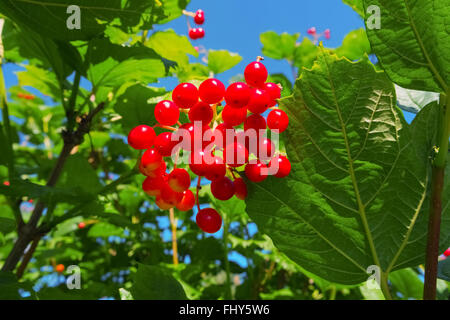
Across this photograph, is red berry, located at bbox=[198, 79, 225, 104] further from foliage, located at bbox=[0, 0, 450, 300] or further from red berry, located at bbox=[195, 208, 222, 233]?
red berry, located at bbox=[195, 208, 222, 233]

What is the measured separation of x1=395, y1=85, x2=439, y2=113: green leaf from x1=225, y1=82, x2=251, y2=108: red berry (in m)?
0.59

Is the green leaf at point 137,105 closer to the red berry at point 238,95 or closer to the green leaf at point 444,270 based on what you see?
the red berry at point 238,95

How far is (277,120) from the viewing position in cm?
95

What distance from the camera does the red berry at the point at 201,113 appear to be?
3.22 feet

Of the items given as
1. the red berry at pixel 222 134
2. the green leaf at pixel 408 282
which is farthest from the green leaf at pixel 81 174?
the green leaf at pixel 408 282

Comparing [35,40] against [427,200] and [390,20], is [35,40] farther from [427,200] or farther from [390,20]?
[427,200]

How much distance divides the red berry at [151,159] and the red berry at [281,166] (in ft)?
0.97

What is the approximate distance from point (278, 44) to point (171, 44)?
1404 millimetres

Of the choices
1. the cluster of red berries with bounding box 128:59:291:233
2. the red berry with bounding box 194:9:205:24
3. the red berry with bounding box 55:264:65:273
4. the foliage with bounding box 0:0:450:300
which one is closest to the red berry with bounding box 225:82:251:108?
the cluster of red berries with bounding box 128:59:291:233

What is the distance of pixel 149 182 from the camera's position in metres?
1.11

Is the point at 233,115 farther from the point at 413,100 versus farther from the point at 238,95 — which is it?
the point at 413,100

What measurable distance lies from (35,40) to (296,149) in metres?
1.32

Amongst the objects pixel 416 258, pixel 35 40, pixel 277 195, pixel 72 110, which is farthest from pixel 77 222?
pixel 416 258

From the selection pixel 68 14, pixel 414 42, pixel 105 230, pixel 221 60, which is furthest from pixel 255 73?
pixel 105 230
